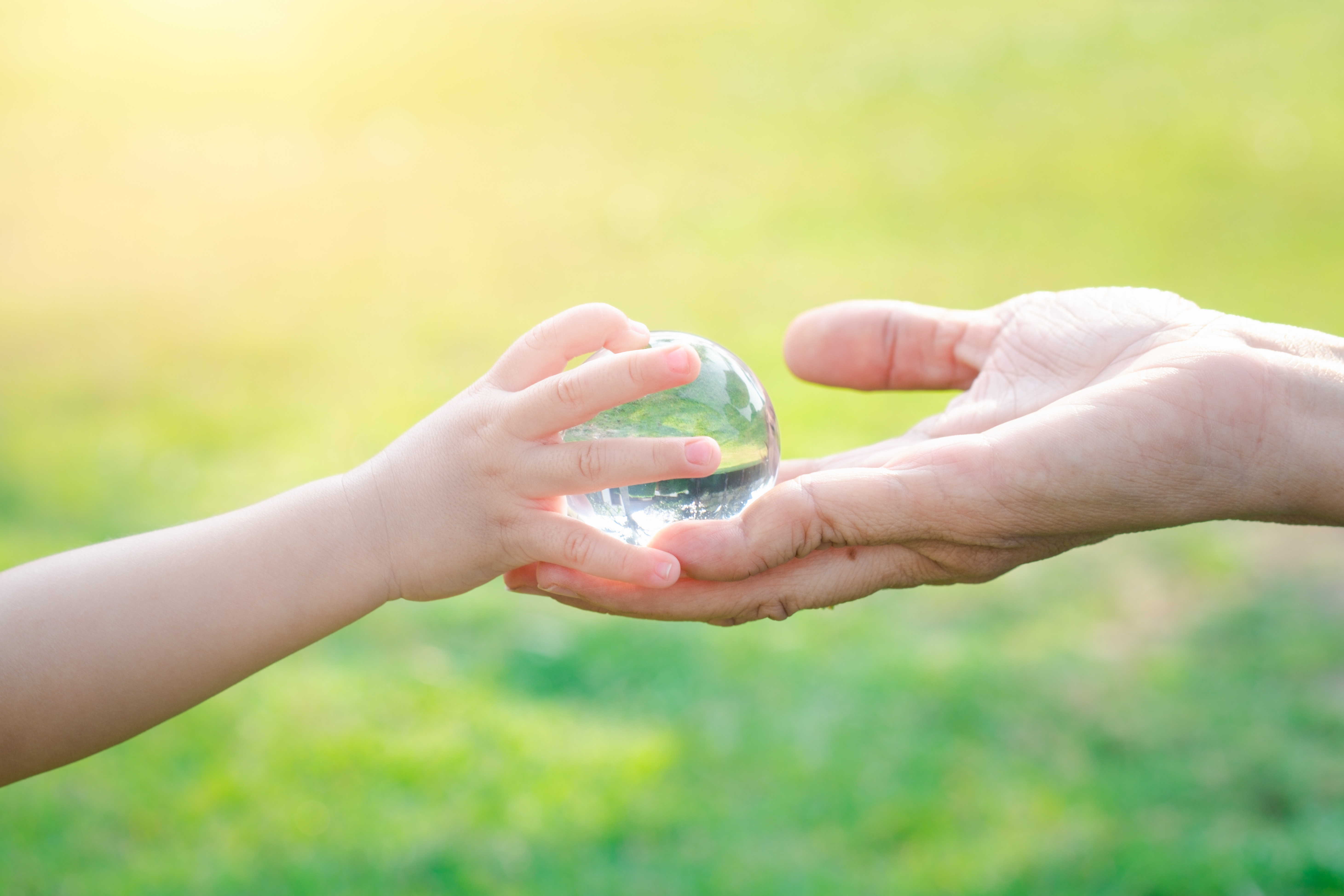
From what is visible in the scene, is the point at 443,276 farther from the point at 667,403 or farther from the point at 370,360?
the point at 667,403

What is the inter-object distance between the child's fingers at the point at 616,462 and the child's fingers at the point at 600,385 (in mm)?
51

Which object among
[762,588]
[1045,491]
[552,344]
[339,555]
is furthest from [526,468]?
[1045,491]

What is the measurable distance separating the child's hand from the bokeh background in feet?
4.41

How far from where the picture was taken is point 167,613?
6.77 feet

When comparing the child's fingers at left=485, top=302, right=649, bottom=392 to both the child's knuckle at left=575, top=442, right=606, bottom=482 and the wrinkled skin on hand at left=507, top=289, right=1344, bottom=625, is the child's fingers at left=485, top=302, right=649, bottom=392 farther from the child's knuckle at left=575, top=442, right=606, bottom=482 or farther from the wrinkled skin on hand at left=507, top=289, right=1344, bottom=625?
the wrinkled skin on hand at left=507, top=289, right=1344, bottom=625

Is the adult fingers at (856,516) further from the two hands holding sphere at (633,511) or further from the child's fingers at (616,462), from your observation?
the child's fingers at (616,462)

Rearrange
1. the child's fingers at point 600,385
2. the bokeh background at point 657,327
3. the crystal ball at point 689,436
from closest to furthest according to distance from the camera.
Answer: the child's fingers at point 600,385
the crystal ball at point 689,436
the bokeh background at point 657,327

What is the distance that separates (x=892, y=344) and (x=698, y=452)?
1145mm

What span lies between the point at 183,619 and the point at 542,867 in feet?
4.80

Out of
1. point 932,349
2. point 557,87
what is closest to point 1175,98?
point 557,87

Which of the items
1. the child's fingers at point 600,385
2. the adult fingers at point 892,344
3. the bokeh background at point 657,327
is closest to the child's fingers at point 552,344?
the child's fingers at point 600,385

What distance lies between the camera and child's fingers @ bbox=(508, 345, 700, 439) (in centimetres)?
199

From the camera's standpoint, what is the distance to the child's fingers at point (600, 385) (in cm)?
199

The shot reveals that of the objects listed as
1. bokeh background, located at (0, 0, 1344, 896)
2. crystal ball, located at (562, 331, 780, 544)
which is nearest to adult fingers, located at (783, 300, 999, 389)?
crystal ball, located at (562, 331, 780, 544)
